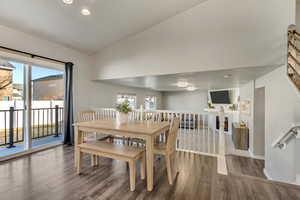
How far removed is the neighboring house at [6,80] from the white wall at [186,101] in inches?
319

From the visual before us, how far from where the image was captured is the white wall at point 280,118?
2.44 meters

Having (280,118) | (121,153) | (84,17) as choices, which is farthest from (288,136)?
(84,17)

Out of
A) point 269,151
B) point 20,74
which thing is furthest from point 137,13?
point 269,151

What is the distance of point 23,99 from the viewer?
3174mm

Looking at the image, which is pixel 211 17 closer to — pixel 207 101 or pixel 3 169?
pixel 3 169

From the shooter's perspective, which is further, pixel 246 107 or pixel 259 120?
pixel 246 107

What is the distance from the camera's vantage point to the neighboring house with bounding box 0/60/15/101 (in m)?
2.86

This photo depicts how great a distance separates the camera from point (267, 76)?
135 inches

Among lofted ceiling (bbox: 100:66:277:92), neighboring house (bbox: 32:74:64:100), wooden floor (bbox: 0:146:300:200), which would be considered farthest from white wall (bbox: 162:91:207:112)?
neighboring house (bbox: 32:74:64:100)

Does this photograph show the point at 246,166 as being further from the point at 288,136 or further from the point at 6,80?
the point at 6,80

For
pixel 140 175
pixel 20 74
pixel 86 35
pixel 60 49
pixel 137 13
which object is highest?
pixel 137 13

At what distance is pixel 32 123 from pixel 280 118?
561 centimetres

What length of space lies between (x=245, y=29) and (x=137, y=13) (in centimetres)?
228

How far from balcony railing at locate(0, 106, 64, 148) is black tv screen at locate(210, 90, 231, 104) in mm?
7380
